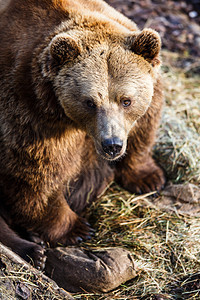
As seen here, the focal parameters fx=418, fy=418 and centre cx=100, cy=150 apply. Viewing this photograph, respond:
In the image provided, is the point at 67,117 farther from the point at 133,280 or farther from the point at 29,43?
the point at 133,280

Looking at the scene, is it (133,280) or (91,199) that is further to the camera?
(91,199)

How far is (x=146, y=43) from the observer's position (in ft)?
14.5

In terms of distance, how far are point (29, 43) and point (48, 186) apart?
1666 mm

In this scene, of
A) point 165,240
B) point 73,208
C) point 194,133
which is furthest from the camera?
point 194,133

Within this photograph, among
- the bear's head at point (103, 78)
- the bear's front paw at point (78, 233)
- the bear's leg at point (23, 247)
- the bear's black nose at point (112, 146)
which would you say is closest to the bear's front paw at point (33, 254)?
the bear's leg at point (23, 247)

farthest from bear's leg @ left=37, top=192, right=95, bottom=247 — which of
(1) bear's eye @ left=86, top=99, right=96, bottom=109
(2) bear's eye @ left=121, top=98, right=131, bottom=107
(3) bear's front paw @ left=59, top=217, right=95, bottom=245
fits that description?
(2) bear's eye @ left=121, top=98, right=131, bottom=107

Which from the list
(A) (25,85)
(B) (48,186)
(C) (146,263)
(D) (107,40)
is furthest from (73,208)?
(D) (107,40)

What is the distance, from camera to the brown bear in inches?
169

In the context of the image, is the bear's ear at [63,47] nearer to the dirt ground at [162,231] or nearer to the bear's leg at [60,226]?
the bear's leg at [60,226]

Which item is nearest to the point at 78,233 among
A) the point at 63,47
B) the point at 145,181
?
the point at 145,181

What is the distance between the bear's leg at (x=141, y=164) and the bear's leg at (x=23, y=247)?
5.87ft

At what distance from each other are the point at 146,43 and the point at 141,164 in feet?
7.21

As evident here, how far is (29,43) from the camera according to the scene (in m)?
4.59

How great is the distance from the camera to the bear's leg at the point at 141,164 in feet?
18.2
